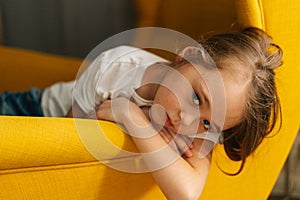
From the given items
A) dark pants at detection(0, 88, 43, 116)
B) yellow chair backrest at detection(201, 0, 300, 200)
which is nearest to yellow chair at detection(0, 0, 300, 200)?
yellow chair backrest at detection(201, 0, 300, 200)

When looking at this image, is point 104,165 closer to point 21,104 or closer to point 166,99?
point 166,99

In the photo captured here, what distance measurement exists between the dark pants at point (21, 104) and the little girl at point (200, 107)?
30cm

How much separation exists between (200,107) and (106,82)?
296mm

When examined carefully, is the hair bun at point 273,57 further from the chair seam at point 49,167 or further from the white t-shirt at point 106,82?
the chair seam at point 49,167

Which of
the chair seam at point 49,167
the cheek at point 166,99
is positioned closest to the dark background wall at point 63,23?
the cheek at point 166,99

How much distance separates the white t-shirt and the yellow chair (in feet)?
0.58

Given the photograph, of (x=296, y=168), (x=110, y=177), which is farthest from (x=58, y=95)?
(x=296, y=168)

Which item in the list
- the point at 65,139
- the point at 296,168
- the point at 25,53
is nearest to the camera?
the point at 65,139

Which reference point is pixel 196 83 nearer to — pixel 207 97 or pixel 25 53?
pixel 207 97

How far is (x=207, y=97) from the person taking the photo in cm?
101

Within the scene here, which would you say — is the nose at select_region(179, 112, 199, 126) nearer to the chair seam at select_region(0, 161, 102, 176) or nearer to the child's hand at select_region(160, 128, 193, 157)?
the child's hand at select_region(160, 128, 193, 157)

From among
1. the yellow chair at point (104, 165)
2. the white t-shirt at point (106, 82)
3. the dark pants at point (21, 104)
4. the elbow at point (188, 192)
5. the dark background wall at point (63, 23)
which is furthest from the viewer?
the dark background wall at point (63, 23)

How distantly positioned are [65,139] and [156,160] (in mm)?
166

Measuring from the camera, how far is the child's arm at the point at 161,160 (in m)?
0.99
